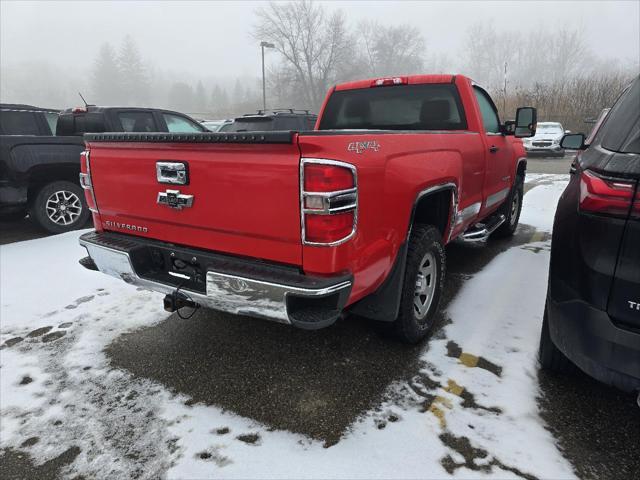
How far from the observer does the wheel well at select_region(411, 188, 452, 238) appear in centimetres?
320

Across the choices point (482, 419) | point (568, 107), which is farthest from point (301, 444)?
point (568, 107)

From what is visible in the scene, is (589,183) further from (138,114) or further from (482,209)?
(138,114)

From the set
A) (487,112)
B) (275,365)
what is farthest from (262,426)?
(487,112)

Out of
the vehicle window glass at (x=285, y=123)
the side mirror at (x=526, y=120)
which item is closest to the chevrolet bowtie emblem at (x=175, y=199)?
the side mirror at (x=526, y=120)

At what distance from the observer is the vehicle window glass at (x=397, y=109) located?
4.07 meters

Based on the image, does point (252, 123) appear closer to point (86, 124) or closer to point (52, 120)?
point (86, 124)

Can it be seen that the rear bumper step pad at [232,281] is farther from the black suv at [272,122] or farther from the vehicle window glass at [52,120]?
the black suv at [272,122]

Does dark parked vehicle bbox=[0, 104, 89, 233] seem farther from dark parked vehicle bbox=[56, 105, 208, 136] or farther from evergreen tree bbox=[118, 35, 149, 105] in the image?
evergreen tree bbox=[118, 35, 149, 105]

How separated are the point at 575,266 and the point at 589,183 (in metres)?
0.39

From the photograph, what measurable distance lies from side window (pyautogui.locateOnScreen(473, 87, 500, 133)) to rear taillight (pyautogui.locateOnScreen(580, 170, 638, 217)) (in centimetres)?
249

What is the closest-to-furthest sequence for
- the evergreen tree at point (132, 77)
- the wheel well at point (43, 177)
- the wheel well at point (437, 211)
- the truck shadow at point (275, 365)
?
the truck shadow at point (275, 365) → the wheel well at point (437, 211) → the wheel well at point (43, 177) → the evergreen tree at point (132, 77)

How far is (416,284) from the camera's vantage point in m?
2.96

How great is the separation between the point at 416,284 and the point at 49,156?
579 cm

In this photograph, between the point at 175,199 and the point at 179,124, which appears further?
the point at 179,124
